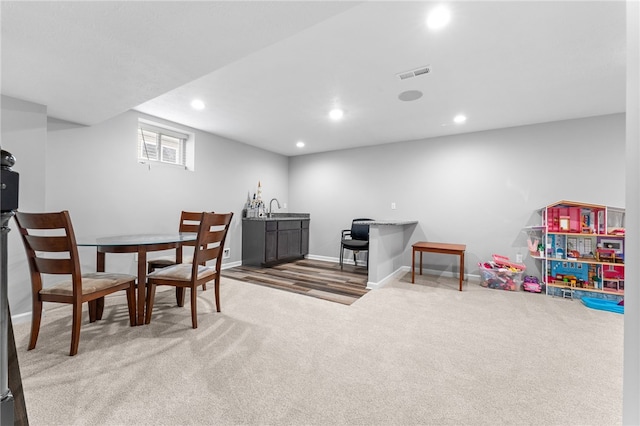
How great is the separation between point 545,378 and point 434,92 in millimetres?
2593

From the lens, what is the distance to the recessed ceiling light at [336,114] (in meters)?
3.38

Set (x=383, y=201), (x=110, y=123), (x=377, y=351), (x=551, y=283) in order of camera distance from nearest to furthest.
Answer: (x=377, y=351) < (x=110, y=123) < (x=551, y=283) < (x=383, y=201)

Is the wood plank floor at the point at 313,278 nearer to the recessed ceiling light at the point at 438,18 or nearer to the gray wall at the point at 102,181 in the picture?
the gray wall at the point at 102,181

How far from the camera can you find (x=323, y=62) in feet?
7.43

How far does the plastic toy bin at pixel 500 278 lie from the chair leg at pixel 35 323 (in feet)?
15.5

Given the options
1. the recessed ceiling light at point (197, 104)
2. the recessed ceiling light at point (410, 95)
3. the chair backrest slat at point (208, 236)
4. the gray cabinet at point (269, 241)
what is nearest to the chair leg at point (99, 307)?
the chair backrest slat at point (208, 236)

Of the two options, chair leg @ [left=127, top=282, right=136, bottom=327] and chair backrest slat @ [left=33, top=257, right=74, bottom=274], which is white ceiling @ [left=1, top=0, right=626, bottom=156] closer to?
chair backrest slat @ [left=33, top=257, right=74, bottom=274]

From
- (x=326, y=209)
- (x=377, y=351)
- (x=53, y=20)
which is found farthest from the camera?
(x=326, y=209)

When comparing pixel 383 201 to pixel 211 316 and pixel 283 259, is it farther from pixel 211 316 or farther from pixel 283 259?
pixel 211 316

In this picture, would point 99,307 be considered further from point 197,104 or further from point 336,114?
point 336,114

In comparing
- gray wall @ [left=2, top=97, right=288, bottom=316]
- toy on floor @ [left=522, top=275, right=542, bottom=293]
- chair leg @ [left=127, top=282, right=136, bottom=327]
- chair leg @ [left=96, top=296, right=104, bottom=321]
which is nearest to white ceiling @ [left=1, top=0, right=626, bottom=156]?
gray wall @ [left=2, top=97, right=288, bottom=316]

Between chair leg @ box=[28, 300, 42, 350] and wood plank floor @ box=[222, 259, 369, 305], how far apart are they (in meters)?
2.13

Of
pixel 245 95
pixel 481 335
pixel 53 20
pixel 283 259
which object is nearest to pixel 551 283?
pixel 481 335

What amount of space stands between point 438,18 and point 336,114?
1.87m
